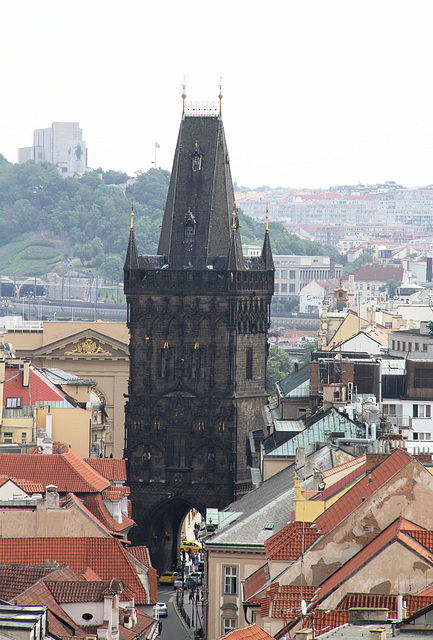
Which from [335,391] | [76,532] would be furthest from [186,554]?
[76,532]

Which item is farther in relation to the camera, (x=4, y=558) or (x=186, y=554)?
(x=186, y=554)

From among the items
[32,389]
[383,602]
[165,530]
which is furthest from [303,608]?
[165,530]

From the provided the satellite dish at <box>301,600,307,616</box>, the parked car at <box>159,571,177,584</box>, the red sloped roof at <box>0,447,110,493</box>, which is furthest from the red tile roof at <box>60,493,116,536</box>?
the parked car at <box>159,571,177,584</box>

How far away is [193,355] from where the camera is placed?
119m

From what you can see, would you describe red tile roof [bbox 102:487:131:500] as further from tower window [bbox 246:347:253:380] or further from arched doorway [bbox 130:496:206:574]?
tower window [bbox 246:347:253:380]

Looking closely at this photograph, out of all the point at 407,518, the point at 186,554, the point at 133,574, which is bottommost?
the point at 186,554

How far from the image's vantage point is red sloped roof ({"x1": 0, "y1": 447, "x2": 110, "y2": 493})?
80688 millimetres

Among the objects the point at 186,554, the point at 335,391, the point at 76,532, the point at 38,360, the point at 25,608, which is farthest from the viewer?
the point at 38,360

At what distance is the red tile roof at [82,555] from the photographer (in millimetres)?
63531

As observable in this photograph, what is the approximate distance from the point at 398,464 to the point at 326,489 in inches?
260

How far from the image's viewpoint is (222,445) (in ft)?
387

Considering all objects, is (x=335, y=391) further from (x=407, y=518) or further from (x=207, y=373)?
(x=407, y=518)

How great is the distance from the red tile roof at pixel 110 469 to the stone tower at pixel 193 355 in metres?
23.1

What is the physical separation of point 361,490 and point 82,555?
1572 cm
